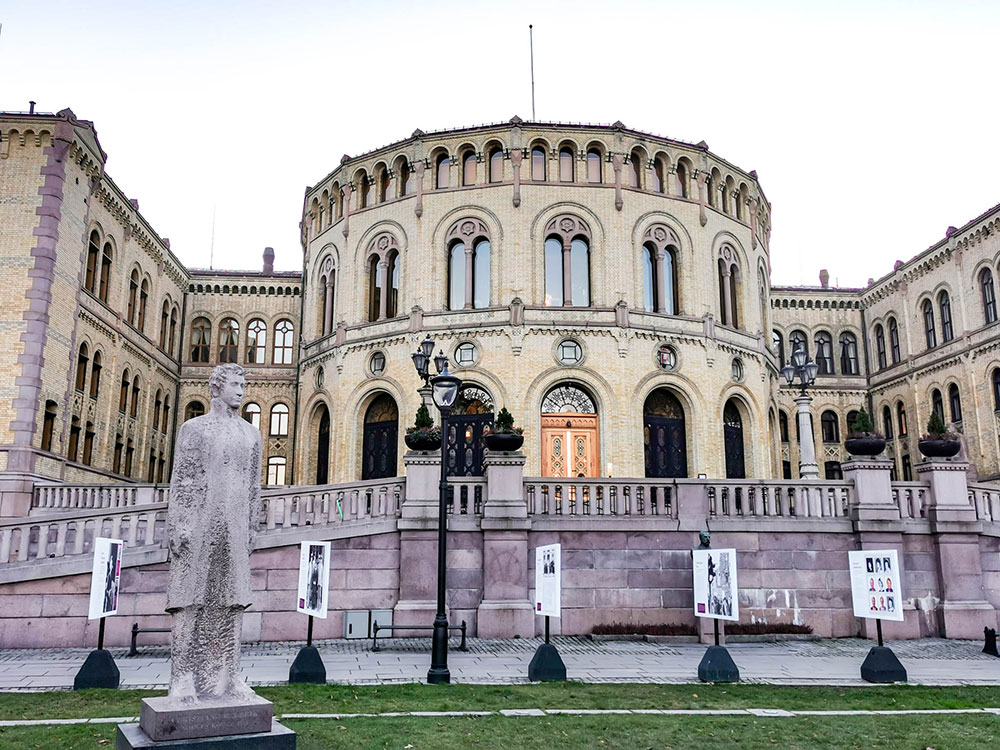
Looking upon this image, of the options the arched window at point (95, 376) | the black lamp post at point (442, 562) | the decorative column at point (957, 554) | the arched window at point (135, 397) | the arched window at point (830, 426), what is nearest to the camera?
the black lamp post at point (442, 562)

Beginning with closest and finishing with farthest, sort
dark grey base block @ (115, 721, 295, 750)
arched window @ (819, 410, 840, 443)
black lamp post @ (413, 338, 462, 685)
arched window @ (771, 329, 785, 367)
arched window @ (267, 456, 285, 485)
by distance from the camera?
dark grey base block @ (115, 721, 295, 750)
black lamp post @ (413, 338, 462, 685)
arched window @ (267, 456, 285, 485)
arched window @ (819, 410, 840, 443)
arched window @ (771, 329, 785, 367)

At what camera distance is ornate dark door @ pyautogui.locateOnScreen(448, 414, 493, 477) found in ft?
97.1

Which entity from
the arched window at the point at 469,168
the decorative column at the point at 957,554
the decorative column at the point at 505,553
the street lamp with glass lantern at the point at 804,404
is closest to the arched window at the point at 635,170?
the arched window at the point at 469,168

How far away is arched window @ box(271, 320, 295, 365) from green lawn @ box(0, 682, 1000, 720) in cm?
3441

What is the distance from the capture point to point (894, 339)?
1863 inches

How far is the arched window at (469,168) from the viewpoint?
33.8 metres

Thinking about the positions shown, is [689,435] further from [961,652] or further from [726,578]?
[726,578]

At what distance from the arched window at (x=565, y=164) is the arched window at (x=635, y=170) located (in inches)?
96.0

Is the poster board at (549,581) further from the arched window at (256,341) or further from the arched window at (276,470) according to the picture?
the arched window at (256,341)

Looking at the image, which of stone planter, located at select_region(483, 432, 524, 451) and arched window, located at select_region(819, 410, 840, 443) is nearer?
stone planter, located at select_region(483, 432, 524, 451)

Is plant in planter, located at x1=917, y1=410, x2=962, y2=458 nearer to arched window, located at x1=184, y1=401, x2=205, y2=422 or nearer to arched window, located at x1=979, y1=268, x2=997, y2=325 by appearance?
arched window, located at x1=979, y1=268, x2=997, y2=325

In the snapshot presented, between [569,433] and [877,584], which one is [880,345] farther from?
[877,584]

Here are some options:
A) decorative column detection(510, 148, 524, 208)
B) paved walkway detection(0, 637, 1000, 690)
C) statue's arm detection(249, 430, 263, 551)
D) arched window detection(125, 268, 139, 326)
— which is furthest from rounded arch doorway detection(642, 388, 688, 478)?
statue's arm detection(249, 430, 263, 551)

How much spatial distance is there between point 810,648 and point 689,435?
15569 mm
